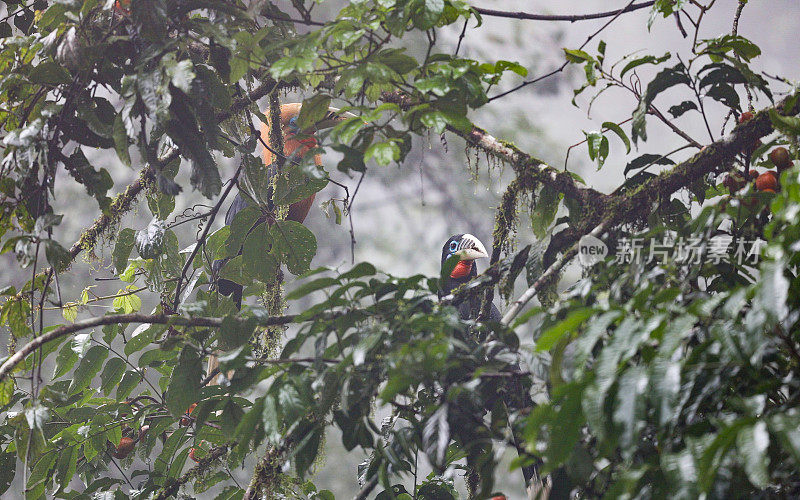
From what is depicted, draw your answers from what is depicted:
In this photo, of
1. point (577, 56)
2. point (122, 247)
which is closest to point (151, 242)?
point (122, 247)

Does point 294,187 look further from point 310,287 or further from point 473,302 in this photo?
point 310,287

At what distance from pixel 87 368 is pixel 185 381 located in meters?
0.35

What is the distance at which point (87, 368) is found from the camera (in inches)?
53.3

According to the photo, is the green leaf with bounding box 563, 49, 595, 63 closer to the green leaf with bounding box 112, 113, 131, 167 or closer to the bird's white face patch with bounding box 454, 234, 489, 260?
the green leaf with bounding box 112, 113, 131, 167

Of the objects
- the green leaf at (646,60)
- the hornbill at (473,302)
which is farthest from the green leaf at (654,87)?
the hornbill at (473,302)

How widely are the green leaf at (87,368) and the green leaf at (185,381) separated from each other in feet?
0.99

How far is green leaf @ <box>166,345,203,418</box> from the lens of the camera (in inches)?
44.1

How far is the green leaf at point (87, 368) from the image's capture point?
53.2 inches

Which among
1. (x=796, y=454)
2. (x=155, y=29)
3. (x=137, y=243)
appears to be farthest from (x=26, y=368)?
(x=796, y=454)

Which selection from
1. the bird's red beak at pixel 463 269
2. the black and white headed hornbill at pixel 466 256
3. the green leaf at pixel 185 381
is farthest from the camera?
the bird's red beak at pixel 463 269

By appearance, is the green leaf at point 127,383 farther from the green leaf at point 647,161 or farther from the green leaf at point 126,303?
the green leaf at point 647,161

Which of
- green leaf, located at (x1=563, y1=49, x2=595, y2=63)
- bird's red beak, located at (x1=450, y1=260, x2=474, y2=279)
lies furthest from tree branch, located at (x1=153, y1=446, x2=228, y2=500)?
bird's red beak, located at (x1=450, y1=260, x2=474, y2=279)

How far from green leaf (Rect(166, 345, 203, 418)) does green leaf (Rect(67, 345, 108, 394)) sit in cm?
30

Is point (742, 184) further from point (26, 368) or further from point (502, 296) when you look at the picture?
point (26, 368)
